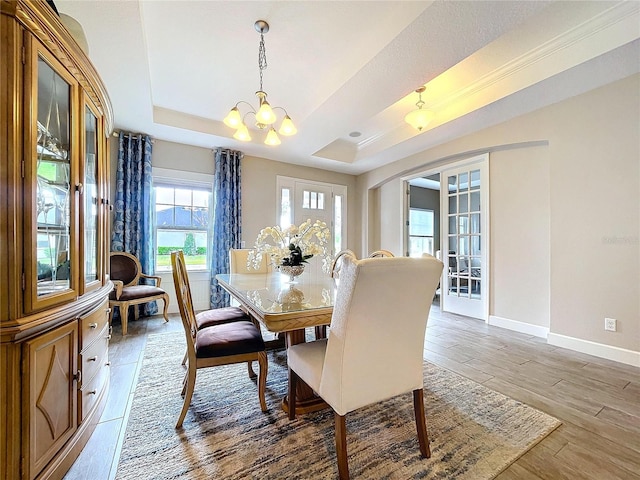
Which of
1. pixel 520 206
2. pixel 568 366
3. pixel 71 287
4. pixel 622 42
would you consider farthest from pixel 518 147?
pixel 71 287

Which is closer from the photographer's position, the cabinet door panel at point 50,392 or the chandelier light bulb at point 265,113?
the cabinet door panel at point 50,392

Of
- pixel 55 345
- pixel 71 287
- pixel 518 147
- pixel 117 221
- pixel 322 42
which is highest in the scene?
pixel 322 42

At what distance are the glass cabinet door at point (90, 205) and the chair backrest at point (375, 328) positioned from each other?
56.0 inches

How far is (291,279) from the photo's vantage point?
7.95 ft

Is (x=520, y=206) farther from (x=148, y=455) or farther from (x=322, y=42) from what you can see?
(x=148, y=455)

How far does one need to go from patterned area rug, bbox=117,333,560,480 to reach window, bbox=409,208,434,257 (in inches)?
218

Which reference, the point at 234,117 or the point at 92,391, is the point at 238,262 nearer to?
the point at 234,117

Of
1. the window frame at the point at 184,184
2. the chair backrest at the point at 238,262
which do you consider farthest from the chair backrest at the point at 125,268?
the chair backrest at the point at 238,262

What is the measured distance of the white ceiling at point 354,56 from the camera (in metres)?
1.97

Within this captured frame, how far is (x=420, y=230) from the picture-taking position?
7.50 meters

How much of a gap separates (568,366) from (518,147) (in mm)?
2532

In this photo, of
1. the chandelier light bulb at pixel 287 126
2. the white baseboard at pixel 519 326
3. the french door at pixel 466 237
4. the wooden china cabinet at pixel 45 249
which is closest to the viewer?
the wooden china cabinet at pixel 45 249

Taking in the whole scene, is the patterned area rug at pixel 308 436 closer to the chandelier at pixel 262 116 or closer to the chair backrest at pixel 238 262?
the chair backrest at pixel 238 262

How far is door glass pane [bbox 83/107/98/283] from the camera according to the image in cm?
159
